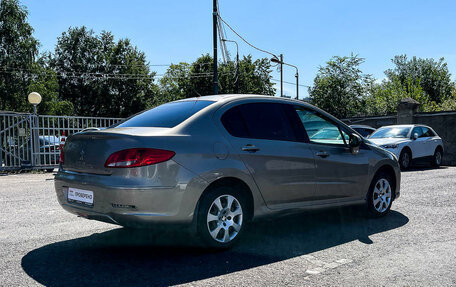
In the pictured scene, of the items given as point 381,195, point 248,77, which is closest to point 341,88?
point 248,77

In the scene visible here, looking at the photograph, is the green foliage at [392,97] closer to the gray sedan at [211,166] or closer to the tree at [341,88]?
the tree at [341,88]

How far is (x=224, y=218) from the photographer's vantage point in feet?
13.6

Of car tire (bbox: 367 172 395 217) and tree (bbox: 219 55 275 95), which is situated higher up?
tree (bbox: 219 55 275 95)

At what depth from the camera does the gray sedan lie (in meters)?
3.76

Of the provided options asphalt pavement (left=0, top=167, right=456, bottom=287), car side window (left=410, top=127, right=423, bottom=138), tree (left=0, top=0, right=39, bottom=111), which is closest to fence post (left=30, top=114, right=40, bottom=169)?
asphalt pavement (left=0, top=167, right=456, bottom=287)

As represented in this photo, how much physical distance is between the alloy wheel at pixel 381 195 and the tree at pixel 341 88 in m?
43.0

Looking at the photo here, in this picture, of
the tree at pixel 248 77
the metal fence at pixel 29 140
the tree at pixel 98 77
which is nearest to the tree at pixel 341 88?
the tree at pixel 248 77

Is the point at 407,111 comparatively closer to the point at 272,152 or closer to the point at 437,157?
the point at 437,157

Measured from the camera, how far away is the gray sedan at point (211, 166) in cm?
376

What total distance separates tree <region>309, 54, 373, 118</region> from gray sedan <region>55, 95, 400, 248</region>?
44155 mm

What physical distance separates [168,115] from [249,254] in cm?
165

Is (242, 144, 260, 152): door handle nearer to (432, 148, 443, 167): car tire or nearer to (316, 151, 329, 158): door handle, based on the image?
(316, 151, 329, 158): door handle

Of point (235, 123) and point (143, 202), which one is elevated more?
point (235, 123)

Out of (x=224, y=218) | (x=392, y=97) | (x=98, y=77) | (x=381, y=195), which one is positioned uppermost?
(x=98, y=77)
